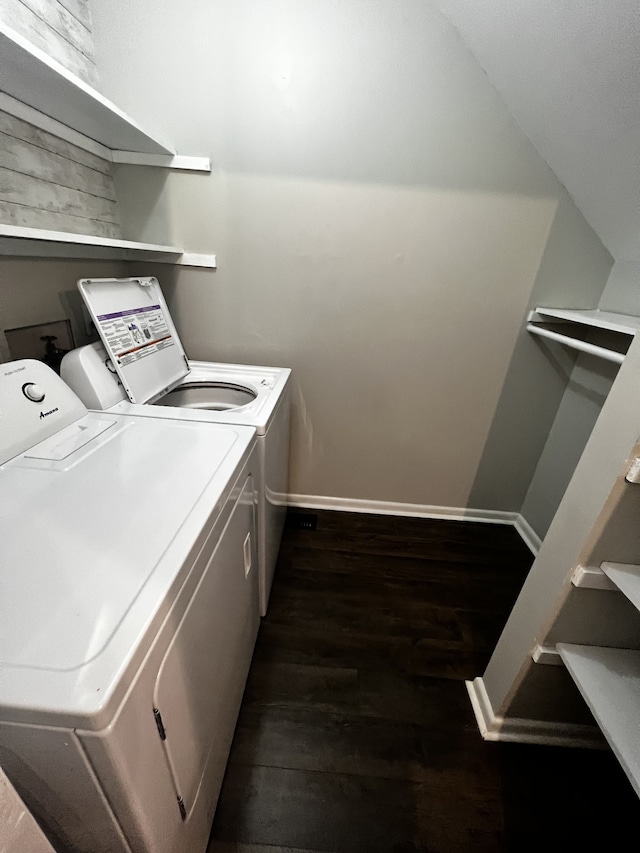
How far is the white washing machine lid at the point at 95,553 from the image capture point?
0.48 m

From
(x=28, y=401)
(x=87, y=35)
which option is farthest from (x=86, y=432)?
(x=87, y=35)

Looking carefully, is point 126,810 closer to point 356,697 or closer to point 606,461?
point 356,697

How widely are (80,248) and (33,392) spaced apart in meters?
0.75

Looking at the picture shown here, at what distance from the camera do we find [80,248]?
1448mm

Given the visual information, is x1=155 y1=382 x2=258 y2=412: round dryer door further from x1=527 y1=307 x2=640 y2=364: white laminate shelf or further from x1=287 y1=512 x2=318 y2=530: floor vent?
x1=527 y1=307 x2=640 y2=364: white laminate shelf

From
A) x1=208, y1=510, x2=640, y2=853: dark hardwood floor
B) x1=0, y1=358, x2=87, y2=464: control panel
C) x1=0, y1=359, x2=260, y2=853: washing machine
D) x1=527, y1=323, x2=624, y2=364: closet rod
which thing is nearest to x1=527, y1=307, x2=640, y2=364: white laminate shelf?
x1=527, y1=323, x2=624, y2=364: closet rod

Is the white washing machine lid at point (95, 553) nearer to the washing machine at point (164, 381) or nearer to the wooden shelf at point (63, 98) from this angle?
the washing machine at point (164, 381)

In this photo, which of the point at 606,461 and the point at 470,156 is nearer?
the point at 606,461

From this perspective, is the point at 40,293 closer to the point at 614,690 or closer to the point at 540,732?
the point at 614,690

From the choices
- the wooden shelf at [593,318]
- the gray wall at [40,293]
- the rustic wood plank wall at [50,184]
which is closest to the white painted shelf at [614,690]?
the wooden shelf at [593,318]

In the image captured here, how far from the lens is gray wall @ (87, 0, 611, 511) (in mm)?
1469

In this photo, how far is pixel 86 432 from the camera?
43.1 inches

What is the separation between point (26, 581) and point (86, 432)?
0.58m

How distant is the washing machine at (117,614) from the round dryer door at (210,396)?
545mm
